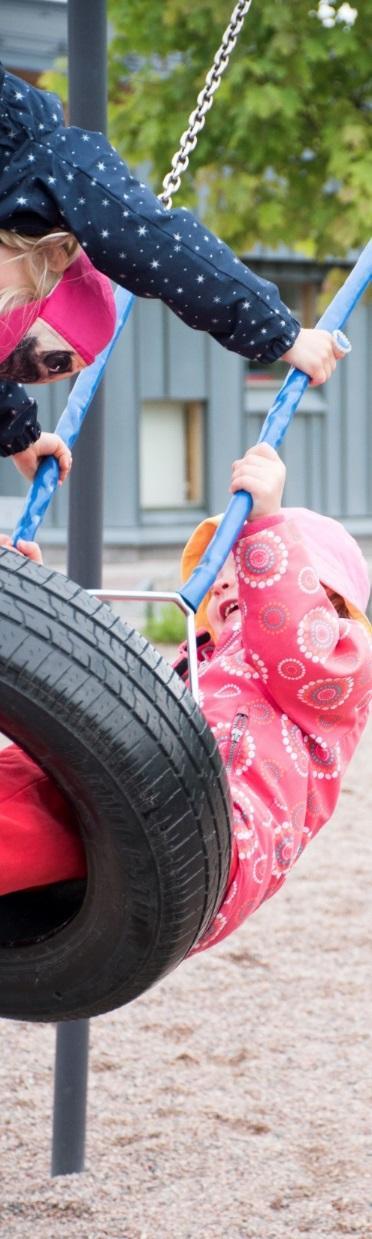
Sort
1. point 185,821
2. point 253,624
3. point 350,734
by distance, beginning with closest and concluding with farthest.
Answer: point 185,821 → point 253,624 → point 350,734

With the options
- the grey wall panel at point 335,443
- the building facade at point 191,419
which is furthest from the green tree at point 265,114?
the grey wall panel at point 335,443

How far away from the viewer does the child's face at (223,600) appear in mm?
2064

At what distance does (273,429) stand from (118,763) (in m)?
0.65

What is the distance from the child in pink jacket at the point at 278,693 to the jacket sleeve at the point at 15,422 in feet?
0.66

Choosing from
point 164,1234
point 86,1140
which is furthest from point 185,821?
point 86,1140

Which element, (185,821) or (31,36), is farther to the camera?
(31,36)

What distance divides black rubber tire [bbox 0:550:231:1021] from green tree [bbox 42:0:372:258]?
182 inches

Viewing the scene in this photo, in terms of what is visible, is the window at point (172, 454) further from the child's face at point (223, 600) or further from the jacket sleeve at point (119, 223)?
the jacket sleeve at point (119, 223)

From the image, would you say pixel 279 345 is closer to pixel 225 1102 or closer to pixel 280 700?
pixel 280 700

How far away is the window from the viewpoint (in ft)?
40.2

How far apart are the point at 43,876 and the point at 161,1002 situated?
78.9 inches

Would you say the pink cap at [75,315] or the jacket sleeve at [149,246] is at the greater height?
the jacket sleeve at [149,246]

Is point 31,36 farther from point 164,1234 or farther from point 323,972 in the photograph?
point 164,1234

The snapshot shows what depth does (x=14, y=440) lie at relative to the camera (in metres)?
1.95
